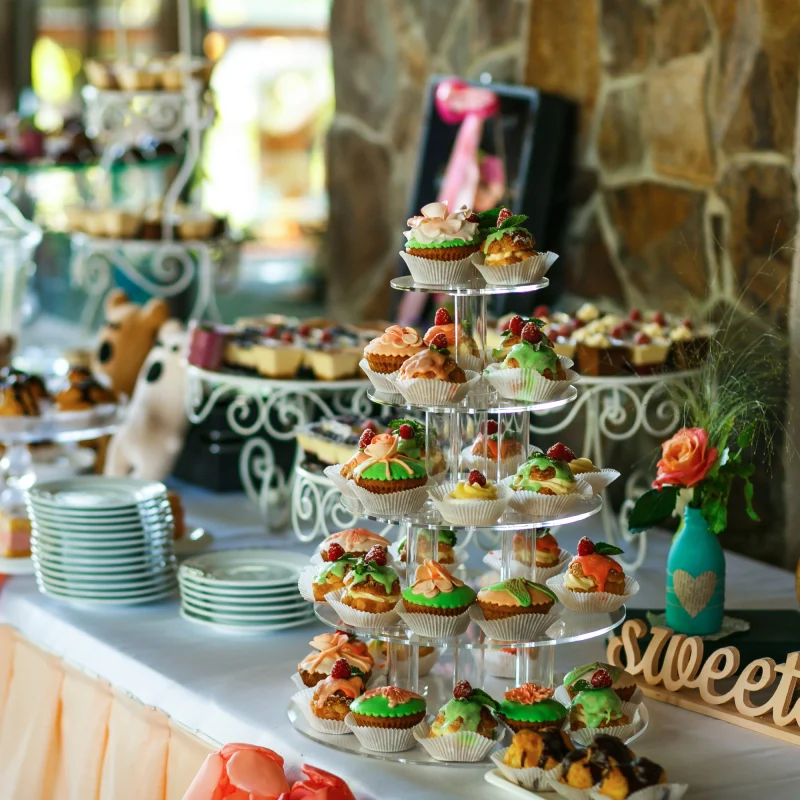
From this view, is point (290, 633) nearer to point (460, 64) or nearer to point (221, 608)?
point (221, 608)

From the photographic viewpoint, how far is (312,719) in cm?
202

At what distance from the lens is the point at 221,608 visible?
247 cm

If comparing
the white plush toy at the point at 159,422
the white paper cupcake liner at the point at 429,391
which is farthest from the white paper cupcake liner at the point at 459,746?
the white plush toy at the point at 159,422

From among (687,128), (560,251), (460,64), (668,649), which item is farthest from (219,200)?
(668,649)

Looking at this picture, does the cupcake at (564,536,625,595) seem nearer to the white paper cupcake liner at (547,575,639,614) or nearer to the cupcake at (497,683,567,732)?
the white paper cupcake liner at (547,575,639,614)

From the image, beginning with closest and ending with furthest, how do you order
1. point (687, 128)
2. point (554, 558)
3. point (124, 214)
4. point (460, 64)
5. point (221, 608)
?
point (554, 558) < point (221, 608) < point (687, 128) < point (124, 214) < point (460, 64)

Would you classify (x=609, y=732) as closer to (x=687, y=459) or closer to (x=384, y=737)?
(x=384, y=737)

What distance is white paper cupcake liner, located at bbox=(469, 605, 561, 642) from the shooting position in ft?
6.34

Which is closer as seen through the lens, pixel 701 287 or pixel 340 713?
pixel 340 713

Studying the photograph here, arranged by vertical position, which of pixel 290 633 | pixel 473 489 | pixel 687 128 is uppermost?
pixel 687 128

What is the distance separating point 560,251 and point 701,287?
1.81ft

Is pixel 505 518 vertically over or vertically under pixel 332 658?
over

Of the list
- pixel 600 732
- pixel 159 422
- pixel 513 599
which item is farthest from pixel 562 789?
pixel 159 422

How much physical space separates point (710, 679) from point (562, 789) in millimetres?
481
